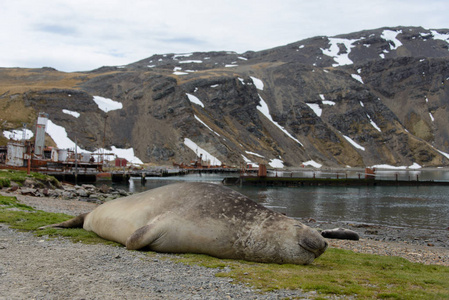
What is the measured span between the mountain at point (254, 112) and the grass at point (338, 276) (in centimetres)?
9125

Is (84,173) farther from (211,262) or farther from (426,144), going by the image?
(426,144)

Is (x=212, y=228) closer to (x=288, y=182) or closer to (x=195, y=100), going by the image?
(x=288, y=182)

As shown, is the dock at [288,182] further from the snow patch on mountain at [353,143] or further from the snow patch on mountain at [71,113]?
the snow patch on mountain at [353,143]

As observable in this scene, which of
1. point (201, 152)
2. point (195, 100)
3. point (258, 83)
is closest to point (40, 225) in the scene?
point (201, 152)

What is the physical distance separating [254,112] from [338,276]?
14896cm

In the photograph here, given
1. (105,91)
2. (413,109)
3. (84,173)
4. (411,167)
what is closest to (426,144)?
(411,167)

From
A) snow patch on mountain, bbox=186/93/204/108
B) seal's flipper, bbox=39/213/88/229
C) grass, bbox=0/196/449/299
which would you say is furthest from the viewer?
snow patch on mountain, bbox=186/93/204/108

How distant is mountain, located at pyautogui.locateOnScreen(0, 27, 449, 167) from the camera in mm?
109938

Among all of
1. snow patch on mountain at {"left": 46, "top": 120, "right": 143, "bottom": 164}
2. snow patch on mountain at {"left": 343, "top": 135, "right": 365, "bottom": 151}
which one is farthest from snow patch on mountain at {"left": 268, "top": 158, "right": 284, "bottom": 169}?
snow patch on mountain at {"left": 46, "top": 120, "right": 143, "bottom": 164}

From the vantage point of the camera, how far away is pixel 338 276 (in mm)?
7281

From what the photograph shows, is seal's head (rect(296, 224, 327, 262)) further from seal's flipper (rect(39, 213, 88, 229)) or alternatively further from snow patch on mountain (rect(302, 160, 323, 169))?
snow patch on mountain (rect(302, 160, 323, 169))

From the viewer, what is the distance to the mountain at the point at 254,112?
10994 cm

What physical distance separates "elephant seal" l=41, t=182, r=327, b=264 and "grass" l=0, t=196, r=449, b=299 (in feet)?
1.00

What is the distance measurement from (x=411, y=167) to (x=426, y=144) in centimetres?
1445
